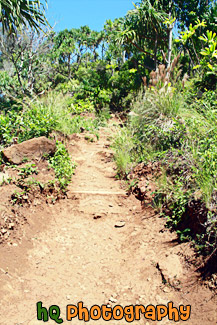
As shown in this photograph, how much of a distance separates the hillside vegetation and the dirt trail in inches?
14.8

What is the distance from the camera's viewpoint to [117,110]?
1213 cm

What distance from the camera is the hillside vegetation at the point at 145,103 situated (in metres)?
4.11

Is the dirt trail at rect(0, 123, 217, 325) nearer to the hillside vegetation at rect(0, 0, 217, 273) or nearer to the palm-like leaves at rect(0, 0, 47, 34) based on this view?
the hillside vegetation at rect(0, 0, 217, 273)

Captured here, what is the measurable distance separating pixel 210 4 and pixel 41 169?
445 inches

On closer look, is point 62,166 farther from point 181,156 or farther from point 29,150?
point 181,156

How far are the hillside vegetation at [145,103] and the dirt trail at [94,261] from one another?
0.38 metres

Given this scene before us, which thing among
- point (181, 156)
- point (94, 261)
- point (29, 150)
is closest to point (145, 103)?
point (181, 156)

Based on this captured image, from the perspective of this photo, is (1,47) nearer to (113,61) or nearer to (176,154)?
(113,61)

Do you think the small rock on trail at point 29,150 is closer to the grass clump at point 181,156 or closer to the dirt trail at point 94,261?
the dirt trail at point 94,261

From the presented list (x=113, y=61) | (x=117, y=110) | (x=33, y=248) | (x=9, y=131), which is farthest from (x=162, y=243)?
(x=113, y=61)

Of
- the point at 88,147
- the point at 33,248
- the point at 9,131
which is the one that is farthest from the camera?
the point at 88,147

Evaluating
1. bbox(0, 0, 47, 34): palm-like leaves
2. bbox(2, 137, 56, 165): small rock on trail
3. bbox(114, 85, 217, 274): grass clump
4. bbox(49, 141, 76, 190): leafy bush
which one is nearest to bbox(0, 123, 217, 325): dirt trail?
bbox(49, 141, 76, 190): leafy bush

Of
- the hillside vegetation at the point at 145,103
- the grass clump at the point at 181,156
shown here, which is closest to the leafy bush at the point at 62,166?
the hillside vegetation at the point at 145,103

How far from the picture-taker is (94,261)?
4.23 metres
